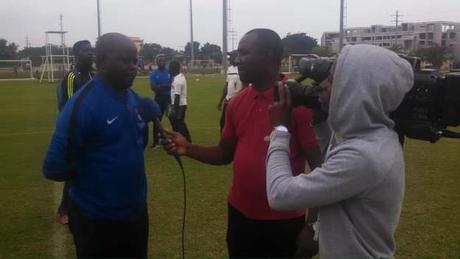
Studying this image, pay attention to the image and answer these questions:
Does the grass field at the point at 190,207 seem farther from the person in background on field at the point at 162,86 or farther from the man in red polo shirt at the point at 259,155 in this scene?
the man in red polo shirt at the point at 259,155

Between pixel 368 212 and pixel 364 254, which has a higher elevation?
pixel 368 212

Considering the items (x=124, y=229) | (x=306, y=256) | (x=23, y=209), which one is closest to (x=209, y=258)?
(x=124, y=229)

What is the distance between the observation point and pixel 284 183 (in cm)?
191

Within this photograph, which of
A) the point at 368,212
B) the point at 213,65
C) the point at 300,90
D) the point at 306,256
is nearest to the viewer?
the point at 368,212

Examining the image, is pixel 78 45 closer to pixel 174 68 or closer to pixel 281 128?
pixel 281 128

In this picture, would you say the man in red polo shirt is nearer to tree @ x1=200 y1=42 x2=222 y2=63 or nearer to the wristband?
the wristband

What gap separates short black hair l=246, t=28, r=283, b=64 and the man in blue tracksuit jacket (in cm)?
82

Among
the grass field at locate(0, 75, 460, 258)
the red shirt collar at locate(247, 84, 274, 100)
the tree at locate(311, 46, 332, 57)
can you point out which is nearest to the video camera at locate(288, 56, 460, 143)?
the tree at locate(311, 46, 332, 57)

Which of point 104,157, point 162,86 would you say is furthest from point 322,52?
point 104,157

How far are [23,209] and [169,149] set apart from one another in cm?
386

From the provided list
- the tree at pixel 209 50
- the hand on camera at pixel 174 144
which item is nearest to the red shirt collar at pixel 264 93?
the hand on camera at pixel 174 144

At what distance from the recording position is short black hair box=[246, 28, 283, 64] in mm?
2918

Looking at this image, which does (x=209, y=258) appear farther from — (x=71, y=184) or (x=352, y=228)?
(x=352, y=228)

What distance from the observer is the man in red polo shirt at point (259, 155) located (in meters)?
2.83
